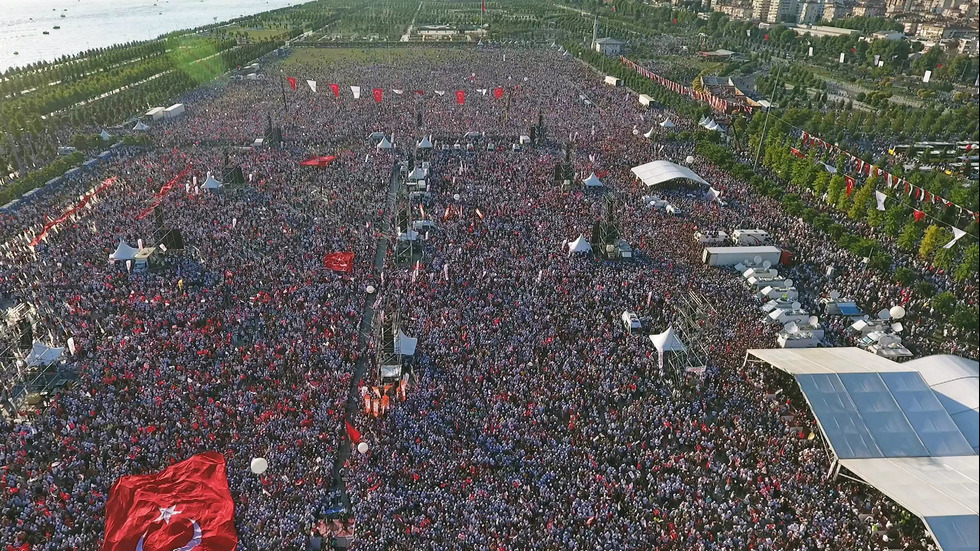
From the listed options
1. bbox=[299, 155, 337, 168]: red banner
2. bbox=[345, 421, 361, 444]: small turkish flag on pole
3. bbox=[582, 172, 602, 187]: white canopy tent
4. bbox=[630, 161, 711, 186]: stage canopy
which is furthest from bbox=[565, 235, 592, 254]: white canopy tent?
bbox=[299, 155, 337, 168]: red banner

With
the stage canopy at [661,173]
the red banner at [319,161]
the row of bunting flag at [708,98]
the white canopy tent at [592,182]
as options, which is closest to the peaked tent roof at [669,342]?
the stage canopy at [661,173]

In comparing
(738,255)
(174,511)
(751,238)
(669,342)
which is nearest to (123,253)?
(174,511)

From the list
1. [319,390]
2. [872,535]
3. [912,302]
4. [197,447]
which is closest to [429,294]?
[319,390]

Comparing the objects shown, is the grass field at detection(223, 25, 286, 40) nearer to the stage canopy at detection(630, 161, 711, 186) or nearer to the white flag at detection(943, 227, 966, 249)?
the stage canopy at detection(630, 161, 711, 186)

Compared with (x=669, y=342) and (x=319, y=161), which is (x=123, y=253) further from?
(x=669, y=342)

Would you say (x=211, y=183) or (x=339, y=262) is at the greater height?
(x=211, y=183)
